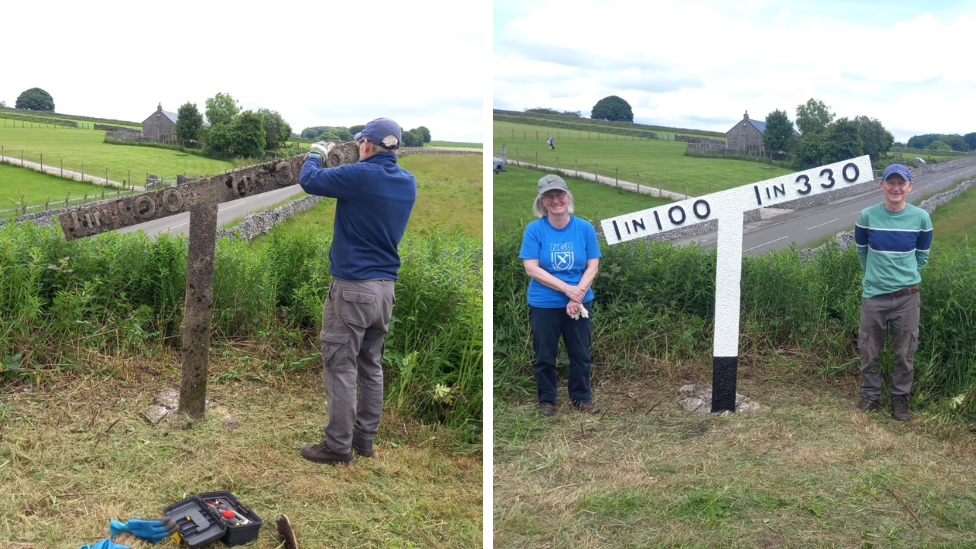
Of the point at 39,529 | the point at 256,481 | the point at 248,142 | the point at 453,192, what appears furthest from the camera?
the point at 453,192

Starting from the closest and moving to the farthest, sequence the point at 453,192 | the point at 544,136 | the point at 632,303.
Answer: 1. the point at 632,303
2. the point at 544,136
3. the point at 453,192

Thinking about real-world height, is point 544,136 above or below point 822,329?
above

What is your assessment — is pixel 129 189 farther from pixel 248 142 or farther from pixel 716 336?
pixel 716 336

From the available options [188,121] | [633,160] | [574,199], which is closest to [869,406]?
[574,199]

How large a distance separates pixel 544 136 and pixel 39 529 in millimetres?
7697

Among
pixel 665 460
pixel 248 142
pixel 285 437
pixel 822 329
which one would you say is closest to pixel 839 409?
pixel 822 329

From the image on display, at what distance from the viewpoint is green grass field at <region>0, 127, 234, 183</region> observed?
8133 millimetres

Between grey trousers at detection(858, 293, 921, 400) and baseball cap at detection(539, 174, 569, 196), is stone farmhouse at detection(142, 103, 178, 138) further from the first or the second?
grey trousers at detection(858, 293, 921, 400)

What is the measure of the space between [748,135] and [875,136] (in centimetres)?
108

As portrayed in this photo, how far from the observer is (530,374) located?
18.5 feet

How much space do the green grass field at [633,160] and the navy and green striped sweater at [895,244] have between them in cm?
85

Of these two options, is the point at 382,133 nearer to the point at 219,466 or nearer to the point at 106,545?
the point at 219,466

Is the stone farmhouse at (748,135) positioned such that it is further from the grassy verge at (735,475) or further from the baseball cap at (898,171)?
the grassy verge at (735,475)

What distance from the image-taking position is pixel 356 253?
369 centimetres
